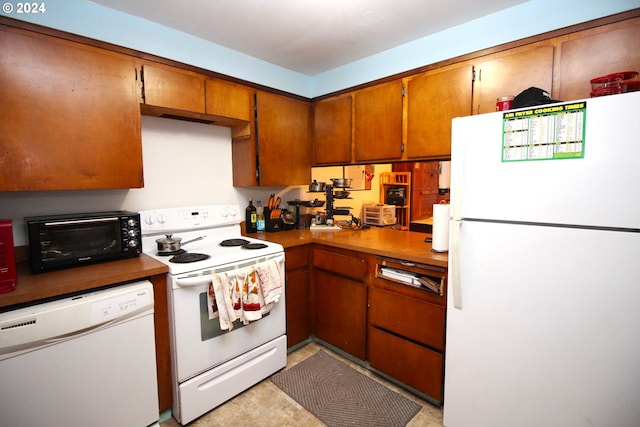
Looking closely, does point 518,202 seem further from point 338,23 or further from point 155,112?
point 155,112

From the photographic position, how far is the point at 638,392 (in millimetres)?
1157

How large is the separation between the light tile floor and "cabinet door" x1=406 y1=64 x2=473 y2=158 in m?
1.65

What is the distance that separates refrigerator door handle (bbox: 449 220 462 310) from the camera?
152cm

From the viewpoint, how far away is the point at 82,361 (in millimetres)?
1389

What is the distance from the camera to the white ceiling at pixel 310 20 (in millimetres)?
1795

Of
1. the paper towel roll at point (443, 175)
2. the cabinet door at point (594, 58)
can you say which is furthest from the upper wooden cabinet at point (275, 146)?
the paper towel roll at point (443, 175)

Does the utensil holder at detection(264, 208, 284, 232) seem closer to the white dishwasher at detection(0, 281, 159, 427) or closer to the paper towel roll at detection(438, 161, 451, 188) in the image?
the white dishwasher at detection(0, 281, 159, 427)

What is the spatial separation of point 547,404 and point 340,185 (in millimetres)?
2009

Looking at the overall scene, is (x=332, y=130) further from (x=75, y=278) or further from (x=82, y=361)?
(x=82, y=361)

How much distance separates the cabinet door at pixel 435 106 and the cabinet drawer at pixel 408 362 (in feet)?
4.24

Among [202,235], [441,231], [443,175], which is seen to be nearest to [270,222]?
[202,235]

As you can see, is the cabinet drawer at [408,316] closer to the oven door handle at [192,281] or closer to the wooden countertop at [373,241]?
the wooden countertop at [373,241]

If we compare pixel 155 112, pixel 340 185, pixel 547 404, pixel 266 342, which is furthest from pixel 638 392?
pixel 155 112

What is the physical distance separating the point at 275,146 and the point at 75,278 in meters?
1.68
